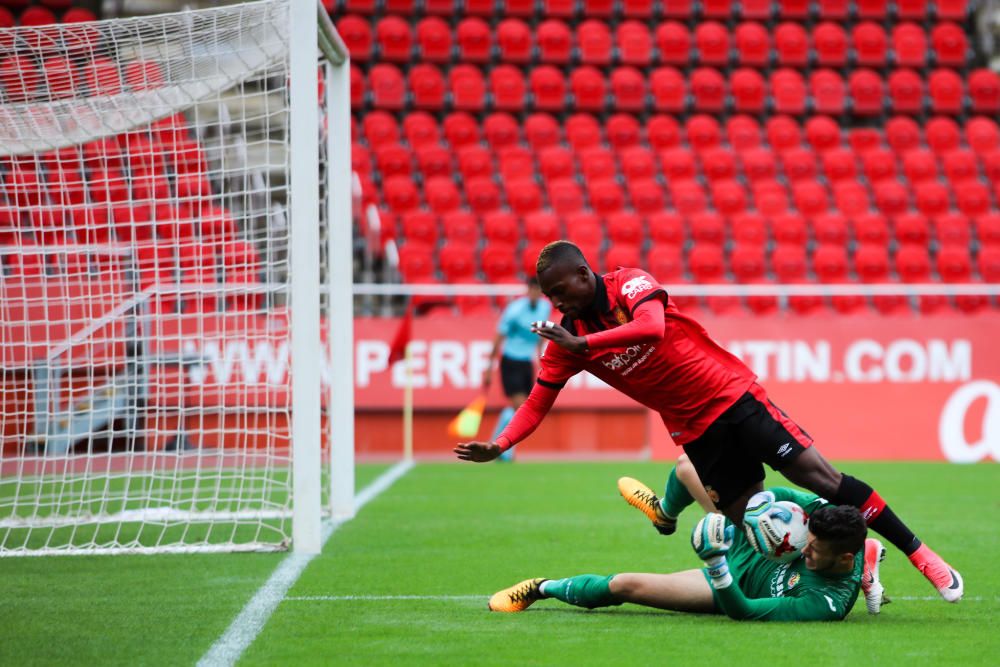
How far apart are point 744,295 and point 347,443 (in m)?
7.82

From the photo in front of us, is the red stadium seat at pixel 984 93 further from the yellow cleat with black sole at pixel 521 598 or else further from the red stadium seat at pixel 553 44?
the yellow cleat with black sole at pixel 521 598

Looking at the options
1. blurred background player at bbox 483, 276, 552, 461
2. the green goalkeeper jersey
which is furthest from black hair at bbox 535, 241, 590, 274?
blurred background player at bbox 483, 276, 552, 461

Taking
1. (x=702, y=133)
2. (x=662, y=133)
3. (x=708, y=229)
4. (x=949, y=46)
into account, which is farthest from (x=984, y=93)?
(x=708, y=229)

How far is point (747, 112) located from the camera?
846 inches

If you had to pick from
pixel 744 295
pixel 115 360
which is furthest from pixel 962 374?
pixel 115 360

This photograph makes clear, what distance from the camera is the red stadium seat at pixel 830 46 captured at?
21.8 m

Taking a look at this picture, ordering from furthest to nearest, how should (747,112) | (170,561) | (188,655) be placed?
(747,112) < (170,561) < (188,655)

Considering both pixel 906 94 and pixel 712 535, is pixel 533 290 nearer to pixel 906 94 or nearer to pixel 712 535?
pixel 712 535

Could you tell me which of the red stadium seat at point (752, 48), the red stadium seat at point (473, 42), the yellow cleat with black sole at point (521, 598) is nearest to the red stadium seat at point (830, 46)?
the red stadium seat at point (752, 48)

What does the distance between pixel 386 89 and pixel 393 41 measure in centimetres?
108

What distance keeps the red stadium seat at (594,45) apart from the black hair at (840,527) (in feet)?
55.6

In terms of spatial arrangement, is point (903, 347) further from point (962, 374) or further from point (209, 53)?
point (209, 53)

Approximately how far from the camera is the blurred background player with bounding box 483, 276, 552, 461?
47.8ft

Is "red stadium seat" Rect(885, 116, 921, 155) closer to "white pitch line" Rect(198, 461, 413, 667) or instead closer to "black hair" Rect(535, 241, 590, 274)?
"white pitch line" Rect(198, 461, 413, 667)
